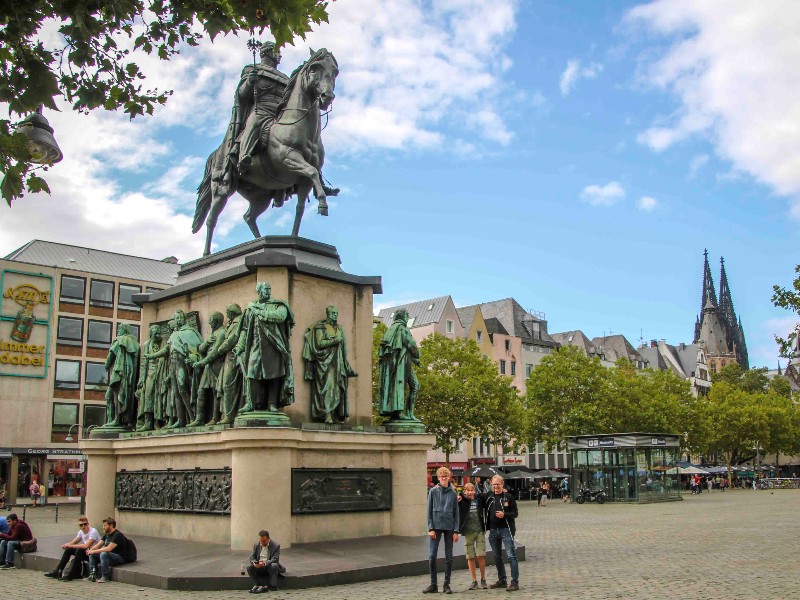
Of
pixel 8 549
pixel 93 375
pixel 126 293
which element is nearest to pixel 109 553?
pixel 8 549

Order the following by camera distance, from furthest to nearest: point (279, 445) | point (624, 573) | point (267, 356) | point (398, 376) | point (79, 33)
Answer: point (398, 376) → point (267, 356) → point (279, 445) → point (624, 573) → point (79, 33)

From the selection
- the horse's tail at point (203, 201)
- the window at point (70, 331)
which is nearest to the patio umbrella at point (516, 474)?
the window at point (70, 331)

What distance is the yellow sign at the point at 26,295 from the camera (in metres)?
56.4

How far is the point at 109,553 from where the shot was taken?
13.1 meters

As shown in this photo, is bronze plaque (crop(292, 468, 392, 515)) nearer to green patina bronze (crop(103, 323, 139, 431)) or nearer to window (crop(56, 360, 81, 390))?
green patina bronze (crop(103, 323, 139, 431))

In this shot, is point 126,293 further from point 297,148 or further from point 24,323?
point 297,148

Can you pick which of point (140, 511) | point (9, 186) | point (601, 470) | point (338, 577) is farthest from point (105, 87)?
point (601, 470)

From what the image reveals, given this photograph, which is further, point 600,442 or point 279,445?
point 600,442

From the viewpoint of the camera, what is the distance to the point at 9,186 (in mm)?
7375

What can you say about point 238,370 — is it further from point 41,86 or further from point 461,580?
point 41,86

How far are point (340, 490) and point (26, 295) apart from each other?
4823 cm

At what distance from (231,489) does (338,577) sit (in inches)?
115

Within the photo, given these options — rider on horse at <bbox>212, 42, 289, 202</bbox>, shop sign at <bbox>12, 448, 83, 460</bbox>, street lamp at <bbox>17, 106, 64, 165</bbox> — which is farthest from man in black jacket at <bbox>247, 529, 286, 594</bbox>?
shop sign at <bbox>12, 448, 83, 460</bbox>

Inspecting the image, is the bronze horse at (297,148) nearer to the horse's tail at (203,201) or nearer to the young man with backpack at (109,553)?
the horse's tail at (203,201)
